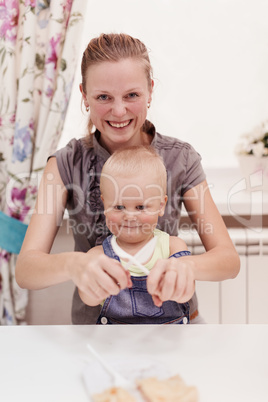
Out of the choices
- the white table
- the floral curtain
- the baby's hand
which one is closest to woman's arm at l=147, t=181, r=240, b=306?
the baby's hand

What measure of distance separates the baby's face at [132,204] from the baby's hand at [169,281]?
21 centimetres

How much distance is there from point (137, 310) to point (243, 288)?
959 millimetres

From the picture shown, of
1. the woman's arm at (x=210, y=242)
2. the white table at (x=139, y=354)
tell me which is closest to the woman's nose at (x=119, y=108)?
the woman's arm at (x=210, y=242)

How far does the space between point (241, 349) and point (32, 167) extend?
3.90ft

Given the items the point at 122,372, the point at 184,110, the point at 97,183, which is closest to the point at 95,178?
the point at 97,183

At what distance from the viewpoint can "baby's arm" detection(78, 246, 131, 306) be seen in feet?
3.15

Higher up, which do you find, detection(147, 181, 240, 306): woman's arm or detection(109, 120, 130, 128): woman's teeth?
detection(109, 120, 130, 128): woman's teeth

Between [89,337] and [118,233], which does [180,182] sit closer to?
[118,233]

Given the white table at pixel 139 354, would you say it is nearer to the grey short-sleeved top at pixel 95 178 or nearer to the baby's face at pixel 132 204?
the baby's face at pixel 132 204

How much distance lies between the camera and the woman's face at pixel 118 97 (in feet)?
4.27

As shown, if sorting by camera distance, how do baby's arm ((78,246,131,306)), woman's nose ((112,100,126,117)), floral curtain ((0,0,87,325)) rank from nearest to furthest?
baby's arm ((78,246,131,306)), woman's nose ((112,100,126,117)), floral curtain ((0,0,87,325))

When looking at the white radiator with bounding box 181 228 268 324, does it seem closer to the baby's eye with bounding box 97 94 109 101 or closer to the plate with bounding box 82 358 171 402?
the baby's eye with bounding box 97 94 109 101

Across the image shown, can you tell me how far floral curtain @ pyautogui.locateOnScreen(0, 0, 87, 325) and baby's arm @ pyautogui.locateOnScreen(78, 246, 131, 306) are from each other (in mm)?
950

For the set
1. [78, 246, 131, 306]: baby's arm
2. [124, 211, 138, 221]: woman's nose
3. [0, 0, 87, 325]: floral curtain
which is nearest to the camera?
[78, 246, 131, 306]: baby's arm
